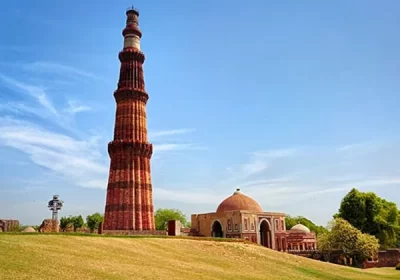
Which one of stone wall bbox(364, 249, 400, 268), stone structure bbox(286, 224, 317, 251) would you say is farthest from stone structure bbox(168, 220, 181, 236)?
stone structure bbox(286, 224, 317, 251)

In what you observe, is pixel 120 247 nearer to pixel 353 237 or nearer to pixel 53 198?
pixel 53 198

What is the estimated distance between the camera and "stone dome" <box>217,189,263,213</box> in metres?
56.7

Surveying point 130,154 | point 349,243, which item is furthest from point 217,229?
point 130,154

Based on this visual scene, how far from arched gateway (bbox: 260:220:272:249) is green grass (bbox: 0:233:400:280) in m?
24.2

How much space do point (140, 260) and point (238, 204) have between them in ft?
121

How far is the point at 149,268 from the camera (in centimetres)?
1956

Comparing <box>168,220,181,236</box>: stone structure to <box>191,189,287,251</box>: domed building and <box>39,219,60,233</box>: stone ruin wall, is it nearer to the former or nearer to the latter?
<box>39,219,60,233</box>: stone ruin wall

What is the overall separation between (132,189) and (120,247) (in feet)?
63.0

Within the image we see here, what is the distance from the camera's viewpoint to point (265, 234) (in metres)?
58.2

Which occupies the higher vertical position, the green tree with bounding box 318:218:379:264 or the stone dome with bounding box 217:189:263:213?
the stone dome with bounding box 217:189:263:213

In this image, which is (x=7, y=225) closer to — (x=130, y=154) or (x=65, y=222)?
(x=130, y=154)

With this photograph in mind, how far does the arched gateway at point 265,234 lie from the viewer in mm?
57312

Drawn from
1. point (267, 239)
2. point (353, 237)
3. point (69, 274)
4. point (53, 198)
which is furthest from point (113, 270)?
point (267, 239)

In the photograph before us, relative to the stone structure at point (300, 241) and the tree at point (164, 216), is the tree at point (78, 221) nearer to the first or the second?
the tree at point (164, 216)
